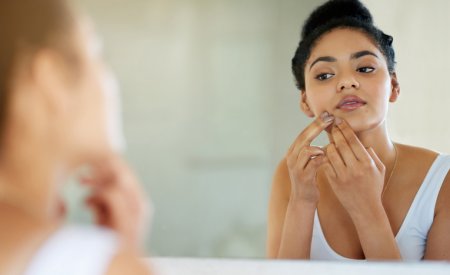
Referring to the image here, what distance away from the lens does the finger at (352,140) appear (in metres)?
0.74

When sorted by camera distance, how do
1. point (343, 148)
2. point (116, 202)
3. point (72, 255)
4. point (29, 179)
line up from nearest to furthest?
1. point (72, 255)
2. point (29, 179)
3. point (116, 202)
4. point (343, 148)

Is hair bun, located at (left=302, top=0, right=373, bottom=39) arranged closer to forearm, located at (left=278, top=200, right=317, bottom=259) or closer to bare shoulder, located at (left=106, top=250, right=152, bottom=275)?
forearm, located at (left=278, top=200, right=317, bottom=259)

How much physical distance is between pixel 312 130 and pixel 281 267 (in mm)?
166

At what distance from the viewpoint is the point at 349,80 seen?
2.45 ft

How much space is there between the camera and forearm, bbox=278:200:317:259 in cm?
77

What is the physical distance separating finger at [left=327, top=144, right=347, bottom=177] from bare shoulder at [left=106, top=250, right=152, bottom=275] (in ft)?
1.33

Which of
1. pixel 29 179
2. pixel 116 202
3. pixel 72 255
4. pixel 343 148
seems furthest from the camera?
pixel 343 148

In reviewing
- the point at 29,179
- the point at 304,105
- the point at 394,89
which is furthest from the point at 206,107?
the point at 29,179

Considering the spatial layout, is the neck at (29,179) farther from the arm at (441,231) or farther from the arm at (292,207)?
the arm at (441,231)

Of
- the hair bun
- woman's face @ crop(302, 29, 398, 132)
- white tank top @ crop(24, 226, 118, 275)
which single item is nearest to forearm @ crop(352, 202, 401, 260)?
woman's face @ crop(302, 29, 398, 132)

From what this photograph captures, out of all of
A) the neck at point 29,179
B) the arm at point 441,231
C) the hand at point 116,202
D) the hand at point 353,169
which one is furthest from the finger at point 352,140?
the neck at point 29,179

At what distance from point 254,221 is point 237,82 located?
0.17m

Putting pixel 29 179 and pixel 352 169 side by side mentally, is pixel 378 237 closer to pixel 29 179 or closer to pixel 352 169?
pixel 352 169

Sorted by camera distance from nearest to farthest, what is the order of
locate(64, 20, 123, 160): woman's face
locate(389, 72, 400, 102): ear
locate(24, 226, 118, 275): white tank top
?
1. locate(24, 226, 118, 275): white tank top
2. locate(64, 20, 123, 160): woman's face
3. locate(389, 72, 400, 102): ear
